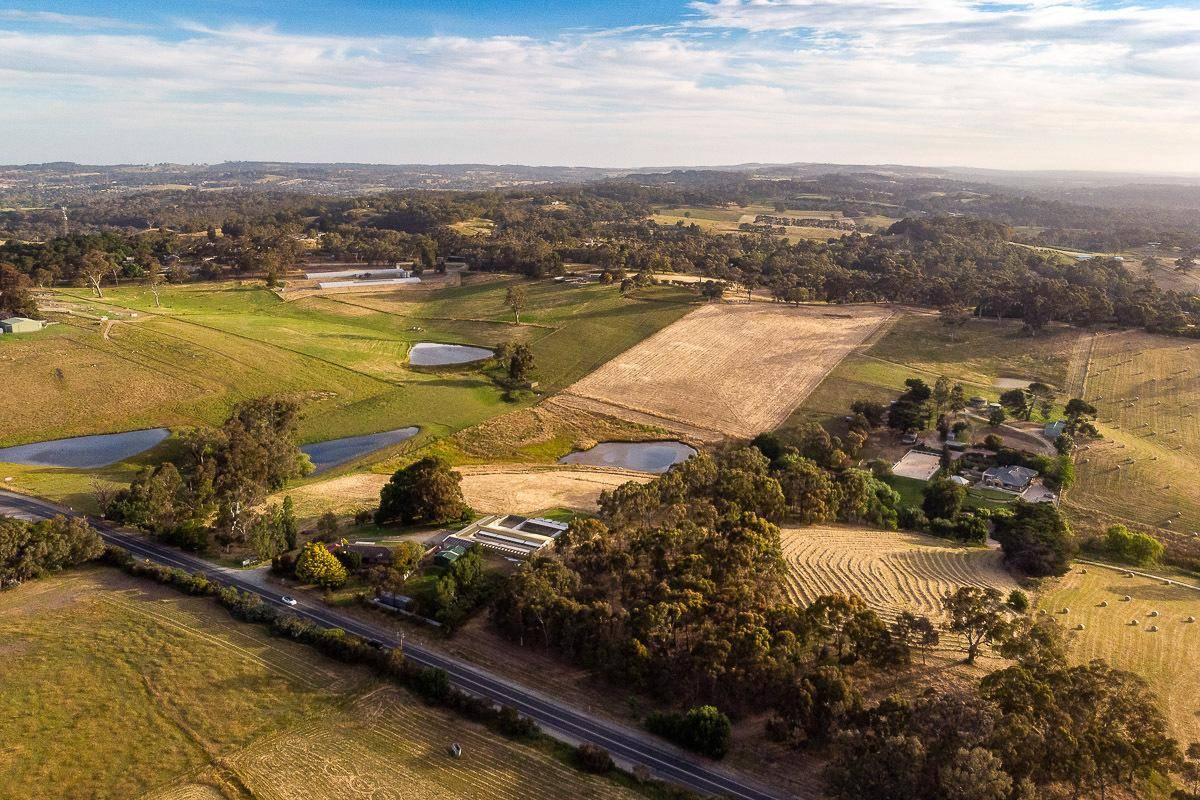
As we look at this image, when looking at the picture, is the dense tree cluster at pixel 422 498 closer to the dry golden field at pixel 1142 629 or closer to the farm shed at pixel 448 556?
the farm shed at pixel 448 556

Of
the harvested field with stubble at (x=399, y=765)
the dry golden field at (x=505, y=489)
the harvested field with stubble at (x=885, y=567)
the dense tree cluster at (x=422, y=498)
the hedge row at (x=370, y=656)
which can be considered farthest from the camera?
the dry golden field at (x=505, y=489)

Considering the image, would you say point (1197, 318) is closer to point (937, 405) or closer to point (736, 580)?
point (937, 405)

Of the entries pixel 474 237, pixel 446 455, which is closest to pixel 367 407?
pixel 446 455

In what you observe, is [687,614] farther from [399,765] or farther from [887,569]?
[887,569]

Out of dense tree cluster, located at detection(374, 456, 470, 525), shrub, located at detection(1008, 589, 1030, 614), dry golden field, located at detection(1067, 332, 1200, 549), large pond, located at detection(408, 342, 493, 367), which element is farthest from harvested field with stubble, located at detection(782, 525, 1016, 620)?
large pond, located at detection(408, 342, 493, 367)

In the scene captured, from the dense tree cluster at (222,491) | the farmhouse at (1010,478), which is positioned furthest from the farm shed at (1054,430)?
the dense tree cluster at (222,491)

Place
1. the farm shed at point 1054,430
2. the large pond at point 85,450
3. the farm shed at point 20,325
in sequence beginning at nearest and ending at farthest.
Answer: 1. the large pond at point 85,450
2. the farm shed at point 1054,430
3. the farm shed at point 20,325

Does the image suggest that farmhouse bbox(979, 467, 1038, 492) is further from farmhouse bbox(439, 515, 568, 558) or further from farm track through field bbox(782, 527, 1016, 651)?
farmhouse bbox(439, 515, 568, 558)

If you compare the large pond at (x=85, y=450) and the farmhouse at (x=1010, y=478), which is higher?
the large pond at (x=85, y=450)

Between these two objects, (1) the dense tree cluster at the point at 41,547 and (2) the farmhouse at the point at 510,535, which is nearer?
(1) the dense tree cluster at the point at 41,547
